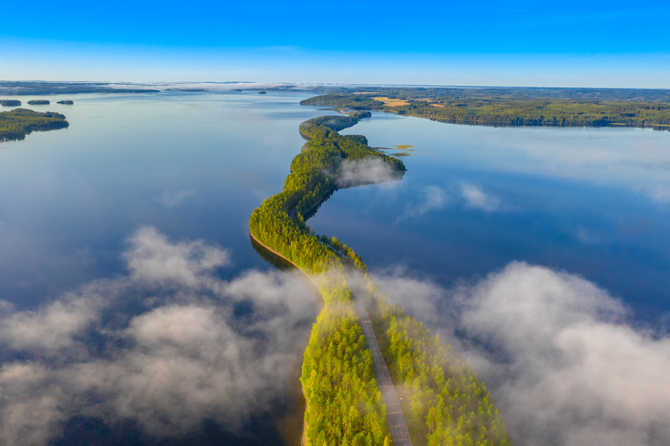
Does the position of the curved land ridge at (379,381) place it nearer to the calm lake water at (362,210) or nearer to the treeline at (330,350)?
the treeline at (330,350)

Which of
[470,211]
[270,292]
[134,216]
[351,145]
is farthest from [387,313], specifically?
[351,145]

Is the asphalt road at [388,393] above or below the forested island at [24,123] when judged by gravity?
below

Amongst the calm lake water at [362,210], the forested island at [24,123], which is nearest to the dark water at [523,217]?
the calm lake water at [362,210]

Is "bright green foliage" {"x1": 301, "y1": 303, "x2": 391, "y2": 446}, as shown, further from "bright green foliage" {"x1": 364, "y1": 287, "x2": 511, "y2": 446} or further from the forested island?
the forested island

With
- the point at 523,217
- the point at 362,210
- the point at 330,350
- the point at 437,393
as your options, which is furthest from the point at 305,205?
the point at 437,393

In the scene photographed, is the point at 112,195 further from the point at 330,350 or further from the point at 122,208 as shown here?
the point at 330,350

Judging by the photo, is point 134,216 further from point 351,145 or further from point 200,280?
point 351,145
